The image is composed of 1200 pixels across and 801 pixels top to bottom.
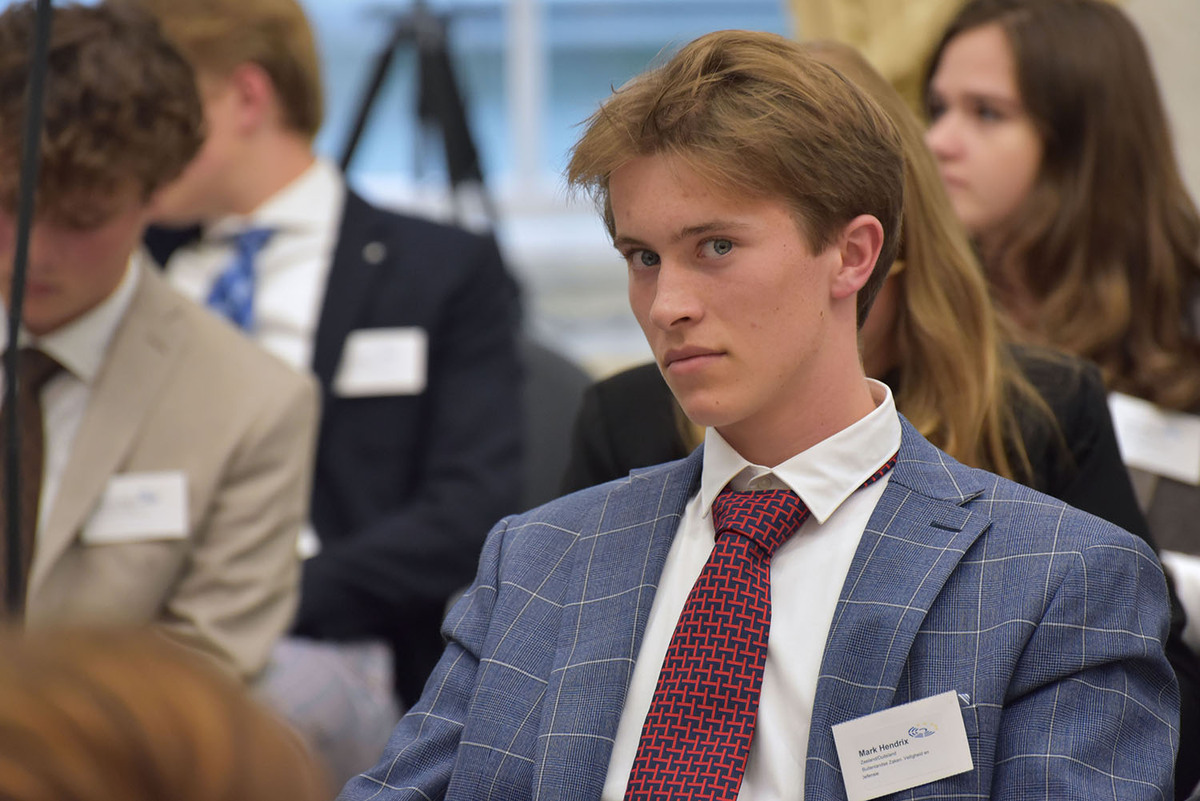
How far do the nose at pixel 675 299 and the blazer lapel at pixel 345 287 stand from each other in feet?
5.65

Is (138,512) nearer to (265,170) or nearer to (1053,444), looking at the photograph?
(265,170)

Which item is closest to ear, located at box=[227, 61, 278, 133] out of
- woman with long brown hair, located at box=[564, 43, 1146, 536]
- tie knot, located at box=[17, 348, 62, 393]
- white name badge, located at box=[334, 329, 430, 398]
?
white name badge, located at box=[334, 329, 430, 398]

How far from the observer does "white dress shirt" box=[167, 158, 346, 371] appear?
297cm

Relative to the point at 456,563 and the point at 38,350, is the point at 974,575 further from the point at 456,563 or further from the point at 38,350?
the point at 456,563

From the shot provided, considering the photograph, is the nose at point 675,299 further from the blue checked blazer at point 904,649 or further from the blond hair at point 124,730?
the blond hair at point 124,730

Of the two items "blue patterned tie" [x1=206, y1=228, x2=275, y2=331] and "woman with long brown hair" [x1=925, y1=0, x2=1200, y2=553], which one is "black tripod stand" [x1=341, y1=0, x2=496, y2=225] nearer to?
"blue patterned tie" [x1=206, y1=228, x2=275, y2=331]

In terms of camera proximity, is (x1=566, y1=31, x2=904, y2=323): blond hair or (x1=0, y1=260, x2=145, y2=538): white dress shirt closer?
(x1=566, y1=31, x2=904, y2=323): blond hair

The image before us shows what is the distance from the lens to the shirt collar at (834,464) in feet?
4.40

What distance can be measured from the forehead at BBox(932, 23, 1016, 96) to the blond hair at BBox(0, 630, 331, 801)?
2224mm

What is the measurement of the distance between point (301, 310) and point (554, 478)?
627mm

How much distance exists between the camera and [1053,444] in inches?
70.1

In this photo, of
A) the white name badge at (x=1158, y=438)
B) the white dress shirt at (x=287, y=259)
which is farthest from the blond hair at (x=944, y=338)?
the white dress shirt at (x=287, y=259)

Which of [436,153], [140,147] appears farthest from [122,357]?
[436,153]

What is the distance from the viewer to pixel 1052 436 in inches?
69.9
